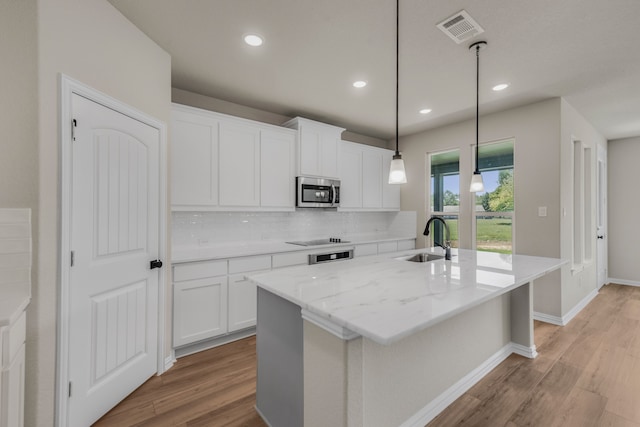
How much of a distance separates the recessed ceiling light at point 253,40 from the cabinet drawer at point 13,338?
2.19m

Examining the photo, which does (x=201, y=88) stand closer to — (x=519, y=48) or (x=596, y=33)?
(x=519, y=48)

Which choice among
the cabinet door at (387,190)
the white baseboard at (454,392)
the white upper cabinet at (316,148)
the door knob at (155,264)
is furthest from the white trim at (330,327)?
the cabinet door at (387,190)

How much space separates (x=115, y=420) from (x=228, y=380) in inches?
28.7

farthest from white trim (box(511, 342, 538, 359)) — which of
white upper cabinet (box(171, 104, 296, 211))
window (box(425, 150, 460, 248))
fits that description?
white upper cabinet (box(171, 104, 296, 211))

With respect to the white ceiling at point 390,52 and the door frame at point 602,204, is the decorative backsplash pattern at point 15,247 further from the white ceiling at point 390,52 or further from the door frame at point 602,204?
the door frame at point 602,204

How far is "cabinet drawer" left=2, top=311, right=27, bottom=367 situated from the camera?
115 cm

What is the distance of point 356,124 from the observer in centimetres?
444

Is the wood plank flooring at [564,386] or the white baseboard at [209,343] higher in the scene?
the white baseboard at [209,343]

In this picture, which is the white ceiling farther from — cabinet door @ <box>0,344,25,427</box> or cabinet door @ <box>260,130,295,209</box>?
cabinet door @ <box>0,344,25,427</box>

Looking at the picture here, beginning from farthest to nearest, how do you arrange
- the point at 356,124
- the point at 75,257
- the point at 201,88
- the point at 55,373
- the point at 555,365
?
the point at 356,124
the point at 201,88
the point at 555,365
the point at 75,257
the point at 55,373

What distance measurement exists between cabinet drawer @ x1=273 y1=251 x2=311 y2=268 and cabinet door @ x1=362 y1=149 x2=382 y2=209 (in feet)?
5.26

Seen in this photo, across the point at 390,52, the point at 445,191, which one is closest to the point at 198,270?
the point at 390,52

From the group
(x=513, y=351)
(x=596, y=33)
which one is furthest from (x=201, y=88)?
(x=513, y=351)

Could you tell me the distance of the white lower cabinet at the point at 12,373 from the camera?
1.16 metres
